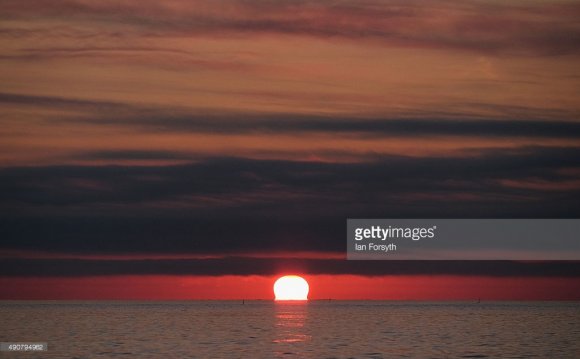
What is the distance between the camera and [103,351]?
3440 inches

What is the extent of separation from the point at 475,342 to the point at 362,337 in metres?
14.6

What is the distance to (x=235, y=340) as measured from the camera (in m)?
110

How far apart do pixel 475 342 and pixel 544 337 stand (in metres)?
19.1

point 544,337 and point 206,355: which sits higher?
point 544,337

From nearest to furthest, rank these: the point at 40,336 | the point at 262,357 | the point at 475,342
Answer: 1. the point at 262,357
2. the point at 475,342
3. the point at 40,336

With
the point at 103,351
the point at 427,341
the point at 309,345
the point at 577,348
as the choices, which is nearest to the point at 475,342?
the point at 427,341

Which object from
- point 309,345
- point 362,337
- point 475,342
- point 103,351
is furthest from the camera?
point 362,337

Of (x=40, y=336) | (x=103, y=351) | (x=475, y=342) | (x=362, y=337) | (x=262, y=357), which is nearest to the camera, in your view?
(x=262, y=357)

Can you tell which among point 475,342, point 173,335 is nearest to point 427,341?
point 475,342

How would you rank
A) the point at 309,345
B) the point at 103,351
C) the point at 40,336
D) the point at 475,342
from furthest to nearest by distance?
the point at 40,336, the point at 475,342, the point at 309,345, the point at 103,351

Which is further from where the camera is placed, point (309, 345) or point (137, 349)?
point (309, 345)

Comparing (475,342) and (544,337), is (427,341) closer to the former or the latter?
(475,342)

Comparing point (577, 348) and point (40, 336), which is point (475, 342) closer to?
point (577, 348)

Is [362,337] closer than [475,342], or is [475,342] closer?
[475,342]
